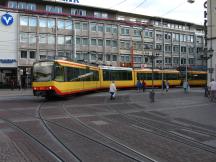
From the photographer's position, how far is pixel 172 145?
30.1 feet

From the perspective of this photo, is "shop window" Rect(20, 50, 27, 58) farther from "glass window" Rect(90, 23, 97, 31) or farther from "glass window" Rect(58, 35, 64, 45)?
"glass window" Rect(90, 23, 97, 31)

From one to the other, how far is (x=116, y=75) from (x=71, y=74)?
15.9 meters

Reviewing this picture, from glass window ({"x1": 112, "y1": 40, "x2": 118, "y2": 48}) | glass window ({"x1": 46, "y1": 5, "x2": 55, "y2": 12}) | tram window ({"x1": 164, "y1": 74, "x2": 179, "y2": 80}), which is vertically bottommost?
tram window ({"x1": 164, "y1": 74, "x2": 179, "y2": 80})

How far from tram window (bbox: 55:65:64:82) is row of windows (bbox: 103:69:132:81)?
14883mm

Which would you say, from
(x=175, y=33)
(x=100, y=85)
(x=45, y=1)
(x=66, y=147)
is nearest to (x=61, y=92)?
(x=100, y=85)

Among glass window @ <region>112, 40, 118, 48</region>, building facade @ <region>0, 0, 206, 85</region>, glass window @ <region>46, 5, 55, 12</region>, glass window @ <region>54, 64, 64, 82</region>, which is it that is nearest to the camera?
glass window @ <region>54, 64, 64, 82</region>

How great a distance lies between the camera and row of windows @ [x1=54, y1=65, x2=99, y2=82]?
24531 millimetres

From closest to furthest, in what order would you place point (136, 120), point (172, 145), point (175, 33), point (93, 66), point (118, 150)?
point (118, 150) < point (172, 145) < point (136, 120) < point (93, 66) < point (175, 33)

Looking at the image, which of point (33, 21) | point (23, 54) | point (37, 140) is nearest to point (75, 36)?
point (33, 21)

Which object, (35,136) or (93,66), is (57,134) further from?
(93,66)

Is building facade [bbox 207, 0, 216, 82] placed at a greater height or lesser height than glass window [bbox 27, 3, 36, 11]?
lesser

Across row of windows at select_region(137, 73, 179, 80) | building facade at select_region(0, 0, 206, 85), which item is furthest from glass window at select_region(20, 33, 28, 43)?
row of windows at select_region(137, 73, 179, 80)

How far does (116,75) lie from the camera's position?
139 feet

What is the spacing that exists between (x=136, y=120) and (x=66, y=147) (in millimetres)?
6157
